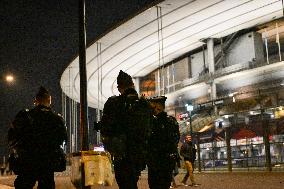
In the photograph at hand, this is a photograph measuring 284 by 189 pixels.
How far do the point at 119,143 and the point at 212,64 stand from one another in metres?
31.1

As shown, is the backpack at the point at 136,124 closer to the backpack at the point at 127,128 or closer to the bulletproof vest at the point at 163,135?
the backpack at the point at 127,128

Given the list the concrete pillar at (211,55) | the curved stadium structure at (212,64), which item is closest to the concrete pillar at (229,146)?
the curved stadium structure at (212,64)

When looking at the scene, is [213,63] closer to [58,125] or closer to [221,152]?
[221,152]

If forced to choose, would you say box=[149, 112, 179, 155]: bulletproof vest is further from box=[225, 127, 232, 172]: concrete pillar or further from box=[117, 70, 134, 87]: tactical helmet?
box=[225, 127, 232, 172]: concrete pillar

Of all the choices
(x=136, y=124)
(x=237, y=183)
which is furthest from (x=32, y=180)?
(x=237, y=183)

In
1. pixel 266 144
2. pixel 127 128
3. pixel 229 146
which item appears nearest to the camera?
pixel 127 128

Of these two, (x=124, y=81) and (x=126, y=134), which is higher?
(x=124, y=81)

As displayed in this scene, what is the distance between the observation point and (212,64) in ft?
114

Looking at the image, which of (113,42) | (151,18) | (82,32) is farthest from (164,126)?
(113,42)

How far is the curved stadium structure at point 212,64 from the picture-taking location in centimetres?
2361

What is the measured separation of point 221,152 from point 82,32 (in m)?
15.8

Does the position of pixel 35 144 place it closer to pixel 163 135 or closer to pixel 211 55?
pixel 163 135

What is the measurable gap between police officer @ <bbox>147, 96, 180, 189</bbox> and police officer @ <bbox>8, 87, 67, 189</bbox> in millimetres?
1341

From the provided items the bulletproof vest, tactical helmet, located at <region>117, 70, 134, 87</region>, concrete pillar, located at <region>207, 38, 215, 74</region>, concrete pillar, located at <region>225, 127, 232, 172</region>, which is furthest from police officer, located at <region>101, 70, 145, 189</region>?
concrete pillar, located at <region>207, 38, 215, 74</region>
